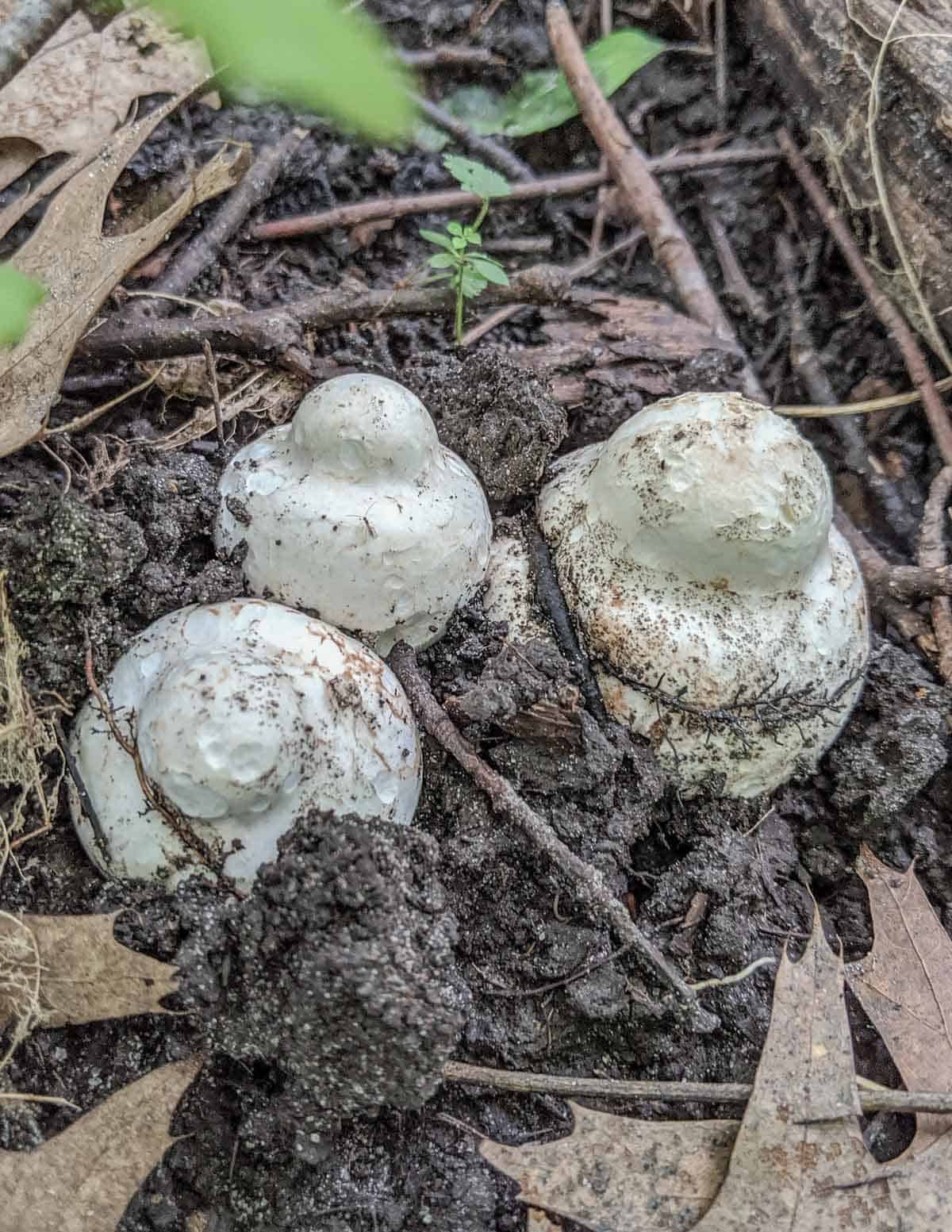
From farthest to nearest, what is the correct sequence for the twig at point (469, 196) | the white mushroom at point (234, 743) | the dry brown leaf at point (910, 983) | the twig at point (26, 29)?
the twig at point (469, 196), the twig at point (26, 29), the dry brown leaf at point (910, 983), the white mushroom at point (234, 743)

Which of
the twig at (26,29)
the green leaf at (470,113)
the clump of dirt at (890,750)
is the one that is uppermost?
the twig at (26,29)

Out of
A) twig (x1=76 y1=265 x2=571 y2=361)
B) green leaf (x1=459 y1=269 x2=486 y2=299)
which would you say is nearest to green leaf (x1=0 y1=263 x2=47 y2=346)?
twig (x1=76 y1=265 x2=571 y2=361)

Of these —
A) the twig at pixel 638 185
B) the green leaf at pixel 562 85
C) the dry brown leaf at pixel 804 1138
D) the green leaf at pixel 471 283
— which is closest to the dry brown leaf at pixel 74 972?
the dry brown leaf at pixel 804 1138

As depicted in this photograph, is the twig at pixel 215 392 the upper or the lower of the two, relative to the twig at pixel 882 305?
upper

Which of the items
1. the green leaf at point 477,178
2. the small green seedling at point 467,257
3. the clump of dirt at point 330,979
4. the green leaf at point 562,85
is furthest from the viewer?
the green leaf at point 562,85

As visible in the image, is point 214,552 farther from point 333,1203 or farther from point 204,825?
point 333,1203

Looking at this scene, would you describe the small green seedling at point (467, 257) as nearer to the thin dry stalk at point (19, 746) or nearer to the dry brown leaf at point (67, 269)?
the dry brown leaf at point (67, 269)

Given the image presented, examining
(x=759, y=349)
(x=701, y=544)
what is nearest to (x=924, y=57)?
(x=759, y=349)
